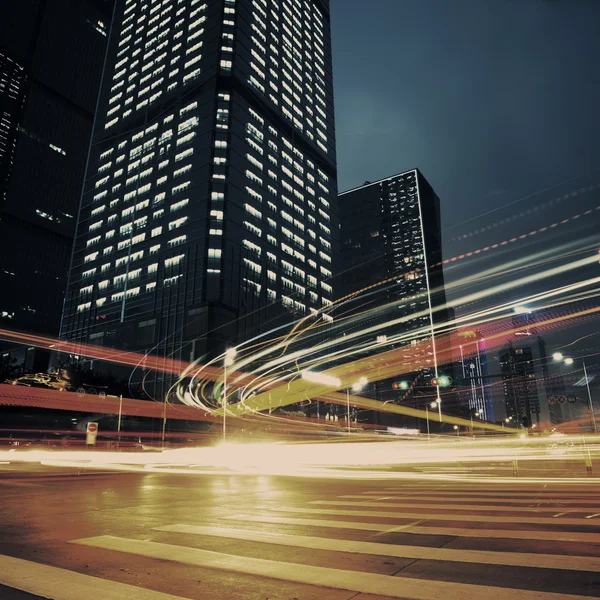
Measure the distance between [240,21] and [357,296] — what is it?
108m

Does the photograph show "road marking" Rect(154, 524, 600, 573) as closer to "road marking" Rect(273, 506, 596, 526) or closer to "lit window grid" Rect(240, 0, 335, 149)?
"road marking" Rect(273, 506, 596, 526)

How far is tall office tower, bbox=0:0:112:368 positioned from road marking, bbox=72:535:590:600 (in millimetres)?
173272

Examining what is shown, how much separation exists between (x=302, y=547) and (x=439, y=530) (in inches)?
99.3

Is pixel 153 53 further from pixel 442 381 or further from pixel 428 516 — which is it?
pixel 428 516

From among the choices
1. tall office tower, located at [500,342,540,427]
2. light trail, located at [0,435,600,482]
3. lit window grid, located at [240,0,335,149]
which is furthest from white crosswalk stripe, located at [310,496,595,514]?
lit window grid, located at [240,0,335,149]

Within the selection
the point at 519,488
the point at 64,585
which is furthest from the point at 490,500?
the point at 64,585

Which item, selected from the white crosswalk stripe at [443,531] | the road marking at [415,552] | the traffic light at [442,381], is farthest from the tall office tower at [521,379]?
the road marking at [415,552]

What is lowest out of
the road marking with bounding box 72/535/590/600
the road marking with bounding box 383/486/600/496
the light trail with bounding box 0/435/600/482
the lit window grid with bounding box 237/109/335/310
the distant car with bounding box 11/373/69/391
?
the road marking with bounding box 72/535/590/600

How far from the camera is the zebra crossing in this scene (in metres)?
4.45

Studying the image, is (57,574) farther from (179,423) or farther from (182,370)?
(182,370)

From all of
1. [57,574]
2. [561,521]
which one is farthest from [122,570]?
[561,521]

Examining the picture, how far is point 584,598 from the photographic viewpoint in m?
4.07

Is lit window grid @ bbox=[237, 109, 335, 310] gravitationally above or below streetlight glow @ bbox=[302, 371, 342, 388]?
above

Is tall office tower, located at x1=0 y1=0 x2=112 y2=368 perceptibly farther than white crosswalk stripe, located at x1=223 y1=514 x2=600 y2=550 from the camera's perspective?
Yes
